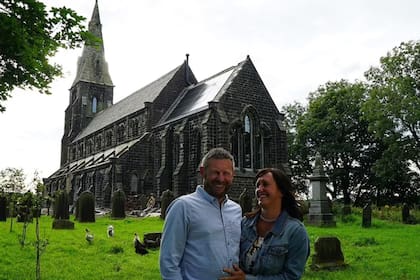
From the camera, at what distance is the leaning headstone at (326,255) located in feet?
25.5

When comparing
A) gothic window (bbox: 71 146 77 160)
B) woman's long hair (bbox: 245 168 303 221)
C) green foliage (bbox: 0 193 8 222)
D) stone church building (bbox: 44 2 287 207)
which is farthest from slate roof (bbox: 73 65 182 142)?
woman's long hair (bbox: 245 168 303 221)

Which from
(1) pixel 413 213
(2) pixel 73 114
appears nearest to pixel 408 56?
(1) pixel 413 213

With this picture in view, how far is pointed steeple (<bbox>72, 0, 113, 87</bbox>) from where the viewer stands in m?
50.4

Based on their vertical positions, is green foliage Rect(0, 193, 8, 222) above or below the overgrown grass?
above

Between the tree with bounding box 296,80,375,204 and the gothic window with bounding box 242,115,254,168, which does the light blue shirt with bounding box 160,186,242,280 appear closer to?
the gothic window with bounding box 242,115,254,168

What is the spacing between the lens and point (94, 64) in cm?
5131

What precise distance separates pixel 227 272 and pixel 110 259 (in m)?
6.60

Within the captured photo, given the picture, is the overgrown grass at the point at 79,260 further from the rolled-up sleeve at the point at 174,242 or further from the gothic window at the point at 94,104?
the gothic window at the point at 94,104

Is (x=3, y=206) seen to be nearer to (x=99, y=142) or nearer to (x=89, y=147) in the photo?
(x=99, y=142)

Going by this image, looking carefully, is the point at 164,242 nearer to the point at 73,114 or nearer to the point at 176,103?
the point at 176,103

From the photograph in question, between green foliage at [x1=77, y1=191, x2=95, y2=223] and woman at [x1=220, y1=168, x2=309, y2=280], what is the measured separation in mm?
15542

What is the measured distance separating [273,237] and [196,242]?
0.55m

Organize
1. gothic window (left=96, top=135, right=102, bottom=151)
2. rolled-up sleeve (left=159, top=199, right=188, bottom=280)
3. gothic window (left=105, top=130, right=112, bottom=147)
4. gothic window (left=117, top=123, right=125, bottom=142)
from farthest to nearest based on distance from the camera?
gothic window (left=96, top=135, right=102, bottom=151) → gothic window (left=105, top=130, right=112, bottom=147) → gothic window (left=117, top=123, right=125, bottom=142) → rolled-up sleeve (left=159, top=199, right=188, bottom=280)

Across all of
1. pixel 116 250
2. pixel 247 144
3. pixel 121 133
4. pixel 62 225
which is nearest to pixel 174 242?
pixel 116 250
